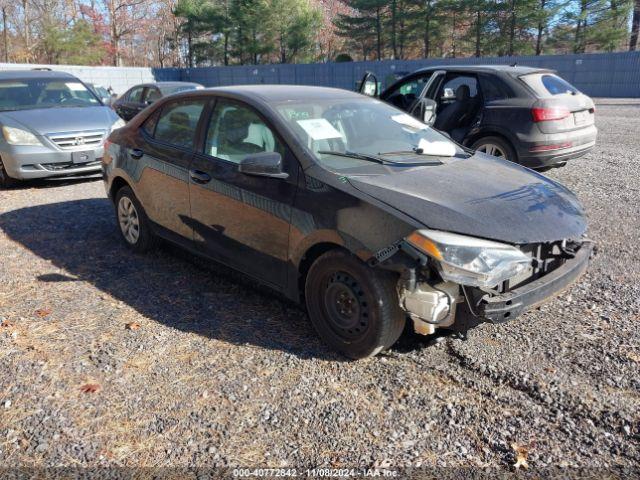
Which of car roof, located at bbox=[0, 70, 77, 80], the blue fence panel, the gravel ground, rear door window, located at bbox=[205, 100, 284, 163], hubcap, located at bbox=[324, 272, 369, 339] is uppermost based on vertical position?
the blue fence panel

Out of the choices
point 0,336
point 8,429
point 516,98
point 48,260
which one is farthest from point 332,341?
point 516,98

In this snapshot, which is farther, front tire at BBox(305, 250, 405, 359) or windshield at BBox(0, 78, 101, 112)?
windshield at BBox(0, 78, 101, 112)

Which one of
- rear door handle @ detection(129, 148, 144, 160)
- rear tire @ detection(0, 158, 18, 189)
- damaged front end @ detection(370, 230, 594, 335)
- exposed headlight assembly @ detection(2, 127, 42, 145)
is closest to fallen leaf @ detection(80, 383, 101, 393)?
damaged front end @ detection(370, 230, 594, 335)

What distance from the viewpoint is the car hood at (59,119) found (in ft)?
26.3

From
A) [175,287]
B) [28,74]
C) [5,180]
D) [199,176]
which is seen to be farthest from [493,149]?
[28,74]

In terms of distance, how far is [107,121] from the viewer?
343 inches

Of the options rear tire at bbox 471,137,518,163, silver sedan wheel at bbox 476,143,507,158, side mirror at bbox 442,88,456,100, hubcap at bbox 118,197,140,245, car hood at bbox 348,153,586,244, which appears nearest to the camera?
car hood at bbox 348,153,586,244

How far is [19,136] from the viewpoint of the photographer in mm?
7906

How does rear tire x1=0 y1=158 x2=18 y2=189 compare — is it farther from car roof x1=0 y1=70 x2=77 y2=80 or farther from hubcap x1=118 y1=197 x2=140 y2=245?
hubcap x1=118 y1=197 x2=140 y2=245

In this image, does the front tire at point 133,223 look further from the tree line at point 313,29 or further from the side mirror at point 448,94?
the tree line at point 313,29

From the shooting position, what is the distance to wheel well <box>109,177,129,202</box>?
5.39 meters

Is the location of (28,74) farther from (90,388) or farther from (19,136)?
(90,388)

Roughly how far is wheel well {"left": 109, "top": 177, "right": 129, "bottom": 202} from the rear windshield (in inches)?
214

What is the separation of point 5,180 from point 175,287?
5.29m
